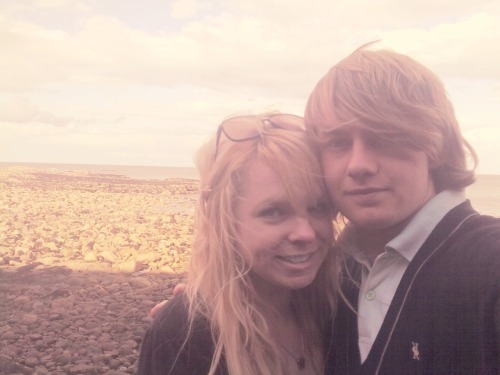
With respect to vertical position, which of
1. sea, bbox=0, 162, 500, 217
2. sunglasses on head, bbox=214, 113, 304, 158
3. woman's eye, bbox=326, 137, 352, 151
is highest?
sunglasses on head, bbox=214, 113, 304, 158

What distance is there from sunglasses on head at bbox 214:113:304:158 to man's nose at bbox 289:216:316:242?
415 mm

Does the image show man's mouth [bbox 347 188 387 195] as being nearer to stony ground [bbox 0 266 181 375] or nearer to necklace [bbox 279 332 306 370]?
necklace [bbox 279 332 306 370]

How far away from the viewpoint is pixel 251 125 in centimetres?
265

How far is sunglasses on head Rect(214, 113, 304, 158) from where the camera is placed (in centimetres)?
262

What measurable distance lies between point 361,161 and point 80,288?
6944 mm

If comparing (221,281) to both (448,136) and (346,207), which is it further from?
(448,136)

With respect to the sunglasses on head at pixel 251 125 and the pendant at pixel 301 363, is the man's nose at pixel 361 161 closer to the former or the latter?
the sunglasses on head at pixel 251 125

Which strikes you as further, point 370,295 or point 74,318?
point 74,318

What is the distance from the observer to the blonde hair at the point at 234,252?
2.44 m

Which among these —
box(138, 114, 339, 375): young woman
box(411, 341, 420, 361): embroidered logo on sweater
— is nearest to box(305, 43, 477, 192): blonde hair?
box(138, 114, 339, 375): young woman

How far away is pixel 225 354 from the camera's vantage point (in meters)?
2.40

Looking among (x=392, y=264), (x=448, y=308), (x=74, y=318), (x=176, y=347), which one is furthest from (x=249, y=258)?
(x=74, y=318)

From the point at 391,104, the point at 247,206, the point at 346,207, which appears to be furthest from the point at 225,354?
the point at 391,104

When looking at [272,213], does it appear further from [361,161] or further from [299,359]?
[299,359]
